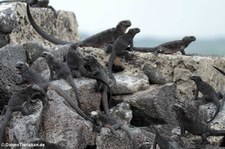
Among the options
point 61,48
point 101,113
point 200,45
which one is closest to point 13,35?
point 61,48

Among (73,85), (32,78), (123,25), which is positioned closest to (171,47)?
(123,25)

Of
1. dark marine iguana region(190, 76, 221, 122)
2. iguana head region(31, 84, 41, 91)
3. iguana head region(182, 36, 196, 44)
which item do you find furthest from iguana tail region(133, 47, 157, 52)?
iguana head region(31, 84, 41, 91)

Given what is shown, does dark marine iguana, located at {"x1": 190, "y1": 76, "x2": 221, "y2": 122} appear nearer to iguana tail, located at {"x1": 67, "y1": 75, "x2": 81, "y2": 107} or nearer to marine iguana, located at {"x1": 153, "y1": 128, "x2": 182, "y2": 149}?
marine iguana, located at {"x1": 153, "y1": 128, "x2": 182, "y2": 149}

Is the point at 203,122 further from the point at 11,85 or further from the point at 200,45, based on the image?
the point at 200,45

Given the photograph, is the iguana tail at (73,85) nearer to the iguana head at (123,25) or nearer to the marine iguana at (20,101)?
the marine iguana at (20,101)

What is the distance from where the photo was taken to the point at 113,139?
12109 millimetres

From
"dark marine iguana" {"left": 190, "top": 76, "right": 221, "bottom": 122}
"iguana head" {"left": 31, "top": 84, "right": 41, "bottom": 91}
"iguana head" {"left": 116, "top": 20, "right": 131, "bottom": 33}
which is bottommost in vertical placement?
"dark marine iguana" {"left": 190, "top": 76, "right": 221, "bottom": 122}

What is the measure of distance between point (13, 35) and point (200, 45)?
2481cm

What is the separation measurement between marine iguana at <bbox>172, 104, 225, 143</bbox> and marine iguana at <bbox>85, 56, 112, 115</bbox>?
4.57ft

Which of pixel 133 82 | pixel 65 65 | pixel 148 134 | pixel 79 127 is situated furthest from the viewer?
pixel 133 82

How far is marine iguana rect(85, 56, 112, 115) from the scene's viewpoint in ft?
44.3

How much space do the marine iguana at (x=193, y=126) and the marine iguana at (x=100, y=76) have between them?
139 centimetres

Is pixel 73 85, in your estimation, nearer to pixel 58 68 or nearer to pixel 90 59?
pixel 58 68

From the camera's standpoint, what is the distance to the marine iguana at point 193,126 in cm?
1269
